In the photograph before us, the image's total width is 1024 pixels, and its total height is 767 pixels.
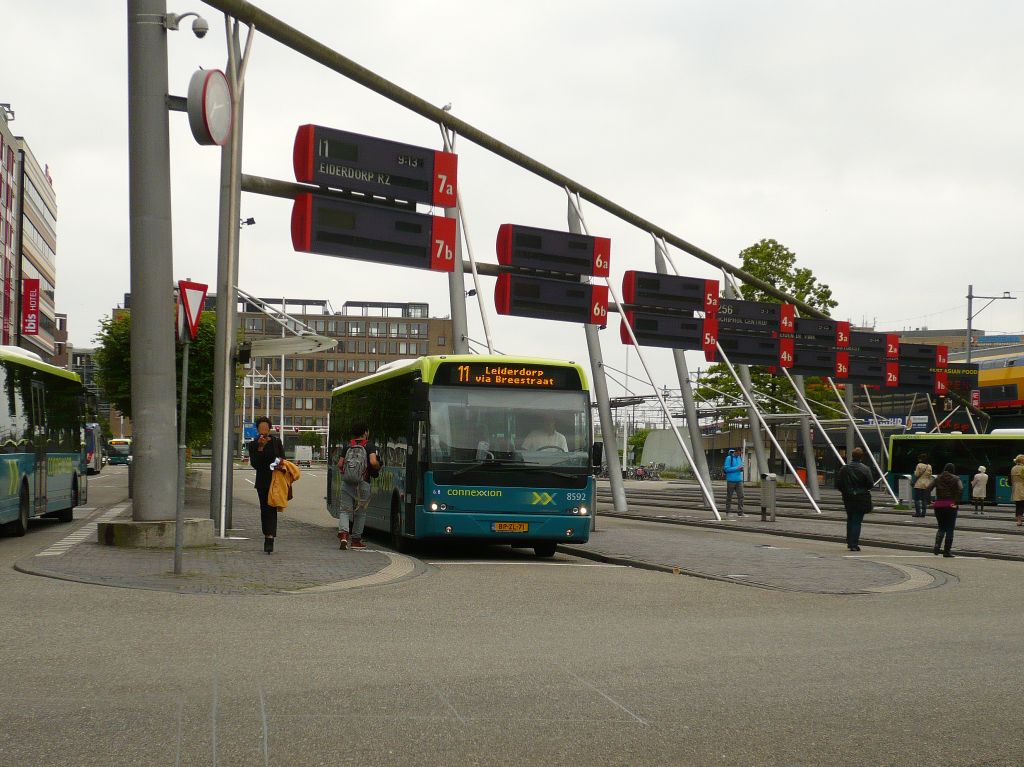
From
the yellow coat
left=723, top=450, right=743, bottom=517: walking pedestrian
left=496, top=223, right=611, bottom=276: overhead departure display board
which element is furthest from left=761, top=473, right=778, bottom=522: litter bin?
the yellow coat

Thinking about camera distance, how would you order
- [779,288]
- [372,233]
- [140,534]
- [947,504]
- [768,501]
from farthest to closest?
[779,288] < [768,501] < [372,233] < [947,504] < [140,534]

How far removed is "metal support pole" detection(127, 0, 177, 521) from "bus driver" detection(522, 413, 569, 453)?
473 centimetres

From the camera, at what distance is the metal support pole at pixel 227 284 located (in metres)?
19.4

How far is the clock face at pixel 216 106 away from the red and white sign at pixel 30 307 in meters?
60.3

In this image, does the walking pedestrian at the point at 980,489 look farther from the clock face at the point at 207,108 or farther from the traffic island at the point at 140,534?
the clock face at the point at 207,108

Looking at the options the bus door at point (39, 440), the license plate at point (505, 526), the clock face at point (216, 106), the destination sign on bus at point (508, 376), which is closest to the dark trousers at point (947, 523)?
the destination sign on bus at point (508, 376)

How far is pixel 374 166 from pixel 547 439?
6.54 m

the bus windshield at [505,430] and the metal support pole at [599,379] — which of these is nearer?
the bus windshield at [505,430]

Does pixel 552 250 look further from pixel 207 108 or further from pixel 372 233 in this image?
pixel 207 108

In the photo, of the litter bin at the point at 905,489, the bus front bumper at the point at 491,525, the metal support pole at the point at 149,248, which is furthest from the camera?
the litter bin at the point at 905,489

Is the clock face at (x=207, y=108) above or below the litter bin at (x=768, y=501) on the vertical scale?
above

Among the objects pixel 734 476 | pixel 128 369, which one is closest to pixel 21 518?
pixel 734 476

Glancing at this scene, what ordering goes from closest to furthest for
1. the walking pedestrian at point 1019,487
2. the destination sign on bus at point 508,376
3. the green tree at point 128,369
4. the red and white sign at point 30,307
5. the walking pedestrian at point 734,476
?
the destination sign on bus at point 508,376
the walking pedestrian at point 1019,487
the walking pedestrian at point 734,476
the green tree at point 128,369
the red and white sign at point 30,307

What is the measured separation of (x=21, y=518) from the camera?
19516mm
